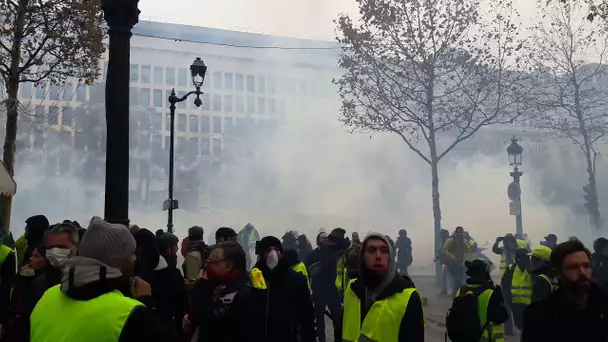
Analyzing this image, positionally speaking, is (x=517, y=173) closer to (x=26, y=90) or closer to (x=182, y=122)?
(x=182, y=122)

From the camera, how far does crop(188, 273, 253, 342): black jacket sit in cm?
Result: 303

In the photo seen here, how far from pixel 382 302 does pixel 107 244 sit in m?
1.42

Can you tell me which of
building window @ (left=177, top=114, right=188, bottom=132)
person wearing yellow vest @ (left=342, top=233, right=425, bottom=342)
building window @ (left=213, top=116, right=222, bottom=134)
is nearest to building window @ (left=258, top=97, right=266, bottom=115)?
building window @ (left=213, top=116, right=222, bottom=134)

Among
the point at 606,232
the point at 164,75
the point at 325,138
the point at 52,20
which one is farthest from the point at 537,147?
the point at 52,20

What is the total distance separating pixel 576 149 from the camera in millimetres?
35375

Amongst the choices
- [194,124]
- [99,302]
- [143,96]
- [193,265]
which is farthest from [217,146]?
[99,302]

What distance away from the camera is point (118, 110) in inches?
158

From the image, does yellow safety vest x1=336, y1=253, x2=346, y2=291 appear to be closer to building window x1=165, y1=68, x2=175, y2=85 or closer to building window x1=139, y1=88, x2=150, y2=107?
building window x1=139, y1=88, x2=150, y2=107

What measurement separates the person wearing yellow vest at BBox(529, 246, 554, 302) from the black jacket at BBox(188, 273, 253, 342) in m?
3.10

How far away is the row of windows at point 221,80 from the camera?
141ft

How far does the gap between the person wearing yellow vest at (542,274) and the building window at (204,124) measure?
4287 centimetres

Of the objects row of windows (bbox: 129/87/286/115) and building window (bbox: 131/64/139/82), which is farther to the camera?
building window (bbox: 131/64/139/82)

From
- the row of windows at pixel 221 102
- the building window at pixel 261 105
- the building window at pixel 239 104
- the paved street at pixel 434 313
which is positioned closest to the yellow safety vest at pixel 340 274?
the paved street at pixel 434 313

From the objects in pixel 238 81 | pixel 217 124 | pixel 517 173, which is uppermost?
pixel 238 81
